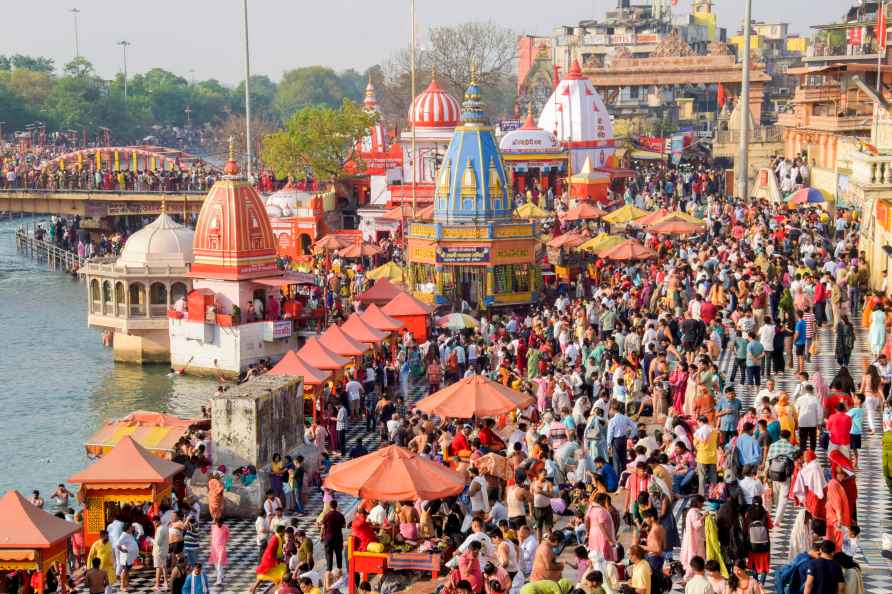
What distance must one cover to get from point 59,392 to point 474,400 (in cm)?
1628

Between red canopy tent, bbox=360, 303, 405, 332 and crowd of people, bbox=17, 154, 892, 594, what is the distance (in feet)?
1.54

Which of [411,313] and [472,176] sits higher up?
[472,176]

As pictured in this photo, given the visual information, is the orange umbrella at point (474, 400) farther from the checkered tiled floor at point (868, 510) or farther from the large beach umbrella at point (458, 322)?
the large beach umbrella at point (458, 322)

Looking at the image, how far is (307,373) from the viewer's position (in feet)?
73.6

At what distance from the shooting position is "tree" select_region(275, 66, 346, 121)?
17127cm

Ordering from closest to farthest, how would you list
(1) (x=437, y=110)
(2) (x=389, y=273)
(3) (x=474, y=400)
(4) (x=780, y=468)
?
(4) (x=780, y=468)
(3) (x=474, y=400)
(2) (x=389, y=273)
(1) (x=437, y=110)

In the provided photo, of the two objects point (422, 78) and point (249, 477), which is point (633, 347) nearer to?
point (249, 477)

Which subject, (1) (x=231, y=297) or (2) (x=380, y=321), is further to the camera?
(1) (x=231, y=297)

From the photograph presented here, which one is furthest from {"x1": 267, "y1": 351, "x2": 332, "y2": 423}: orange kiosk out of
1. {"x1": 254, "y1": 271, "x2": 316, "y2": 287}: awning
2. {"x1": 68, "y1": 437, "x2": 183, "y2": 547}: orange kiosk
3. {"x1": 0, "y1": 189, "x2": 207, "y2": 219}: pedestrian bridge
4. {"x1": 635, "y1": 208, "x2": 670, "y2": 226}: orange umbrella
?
{"x1": 0, "y1": 189, "x2": 207, "y2": 219}: pedestrian bridge

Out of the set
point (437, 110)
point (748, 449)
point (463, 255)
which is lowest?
point (748, 449)

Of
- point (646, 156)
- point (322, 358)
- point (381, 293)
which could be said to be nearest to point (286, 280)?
point (381, 293)

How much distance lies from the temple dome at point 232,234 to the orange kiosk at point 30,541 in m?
16.0

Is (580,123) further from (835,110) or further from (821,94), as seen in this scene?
(835,110)

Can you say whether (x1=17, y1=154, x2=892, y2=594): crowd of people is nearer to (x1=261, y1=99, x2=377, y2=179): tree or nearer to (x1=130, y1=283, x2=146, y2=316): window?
(x1=130, y1=283, x2=146, y2=316): window
